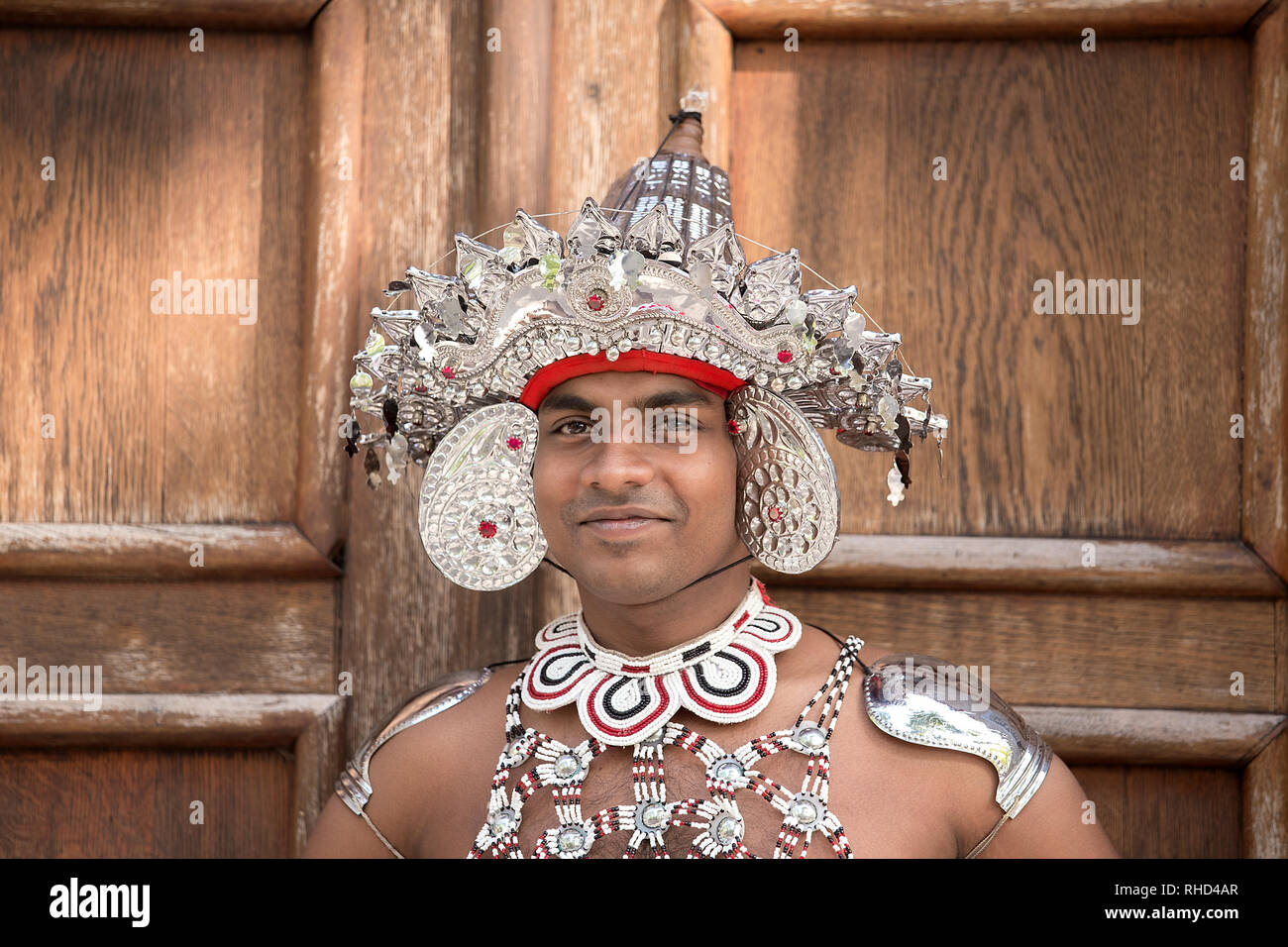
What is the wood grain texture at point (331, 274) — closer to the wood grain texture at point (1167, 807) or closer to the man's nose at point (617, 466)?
the man's nose at point (617, 466)

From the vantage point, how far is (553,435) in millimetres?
1509

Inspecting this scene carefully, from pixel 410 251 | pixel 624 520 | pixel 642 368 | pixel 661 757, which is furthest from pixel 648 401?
pixel 410 251

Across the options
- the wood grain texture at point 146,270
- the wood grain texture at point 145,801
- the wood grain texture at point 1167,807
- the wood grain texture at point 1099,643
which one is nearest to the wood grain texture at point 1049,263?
the wood grain texture at point 1099,643

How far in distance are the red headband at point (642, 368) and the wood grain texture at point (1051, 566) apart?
540 mm

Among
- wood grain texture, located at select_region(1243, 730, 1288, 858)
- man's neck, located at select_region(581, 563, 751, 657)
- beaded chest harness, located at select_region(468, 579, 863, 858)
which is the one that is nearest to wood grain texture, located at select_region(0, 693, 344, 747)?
beaded chest harness, located at select_region(468, 579, 863, 858)

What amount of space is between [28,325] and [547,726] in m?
1.20

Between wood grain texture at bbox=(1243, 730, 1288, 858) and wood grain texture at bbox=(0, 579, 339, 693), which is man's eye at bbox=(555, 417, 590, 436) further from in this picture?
wood grain texture at bbox=(1243, 730, 1288, 858)

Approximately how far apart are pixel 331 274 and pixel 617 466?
2.67 feet

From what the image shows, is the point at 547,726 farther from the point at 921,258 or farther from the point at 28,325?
the point at 28,325

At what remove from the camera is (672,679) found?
1.48 metres

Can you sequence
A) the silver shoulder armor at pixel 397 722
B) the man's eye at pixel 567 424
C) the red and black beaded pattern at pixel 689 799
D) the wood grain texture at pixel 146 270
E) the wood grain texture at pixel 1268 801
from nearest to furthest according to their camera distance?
1. the red and black beaded pattern at pixel 689 799
2. the man's eye at pixel 567 424
3. the silver shoulder armor at pixel 397 722
4. the wood grain texture at pixel 1268 801
5. the wood grain texture at pixel 146 270

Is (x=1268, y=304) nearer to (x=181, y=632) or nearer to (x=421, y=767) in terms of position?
(x=421, y=767)

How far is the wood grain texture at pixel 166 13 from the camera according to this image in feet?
6.49

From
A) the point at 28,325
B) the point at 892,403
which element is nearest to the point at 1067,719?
the point at 892,403
